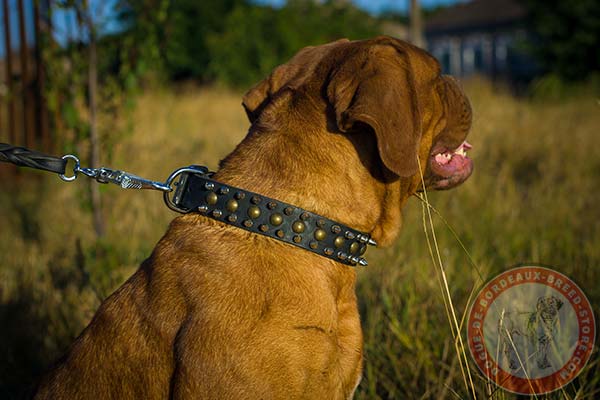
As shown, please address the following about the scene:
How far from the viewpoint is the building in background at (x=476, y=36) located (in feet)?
123

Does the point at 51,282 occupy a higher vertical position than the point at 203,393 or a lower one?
lower

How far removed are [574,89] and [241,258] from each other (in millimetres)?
13501

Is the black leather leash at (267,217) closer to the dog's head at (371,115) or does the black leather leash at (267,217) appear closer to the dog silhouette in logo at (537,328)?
the dog's head at (371,115)

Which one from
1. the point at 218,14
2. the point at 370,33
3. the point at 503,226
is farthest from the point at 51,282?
the point at 218,14

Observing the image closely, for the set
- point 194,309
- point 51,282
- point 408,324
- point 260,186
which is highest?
point 260,186

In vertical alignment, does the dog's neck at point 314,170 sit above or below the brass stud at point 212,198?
above

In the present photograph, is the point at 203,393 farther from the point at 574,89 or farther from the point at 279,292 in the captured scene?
the point at 574,89

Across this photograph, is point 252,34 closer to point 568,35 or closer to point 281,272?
point 568,35

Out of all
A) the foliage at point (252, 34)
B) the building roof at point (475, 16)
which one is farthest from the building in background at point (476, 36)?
the foliage at point (252, 34)

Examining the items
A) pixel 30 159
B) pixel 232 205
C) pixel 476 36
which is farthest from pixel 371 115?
pixel 476 36

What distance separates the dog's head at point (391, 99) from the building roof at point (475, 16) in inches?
1476

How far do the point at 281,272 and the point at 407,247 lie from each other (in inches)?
115

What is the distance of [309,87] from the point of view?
85.5 inches

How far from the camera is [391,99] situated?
1.94 m
